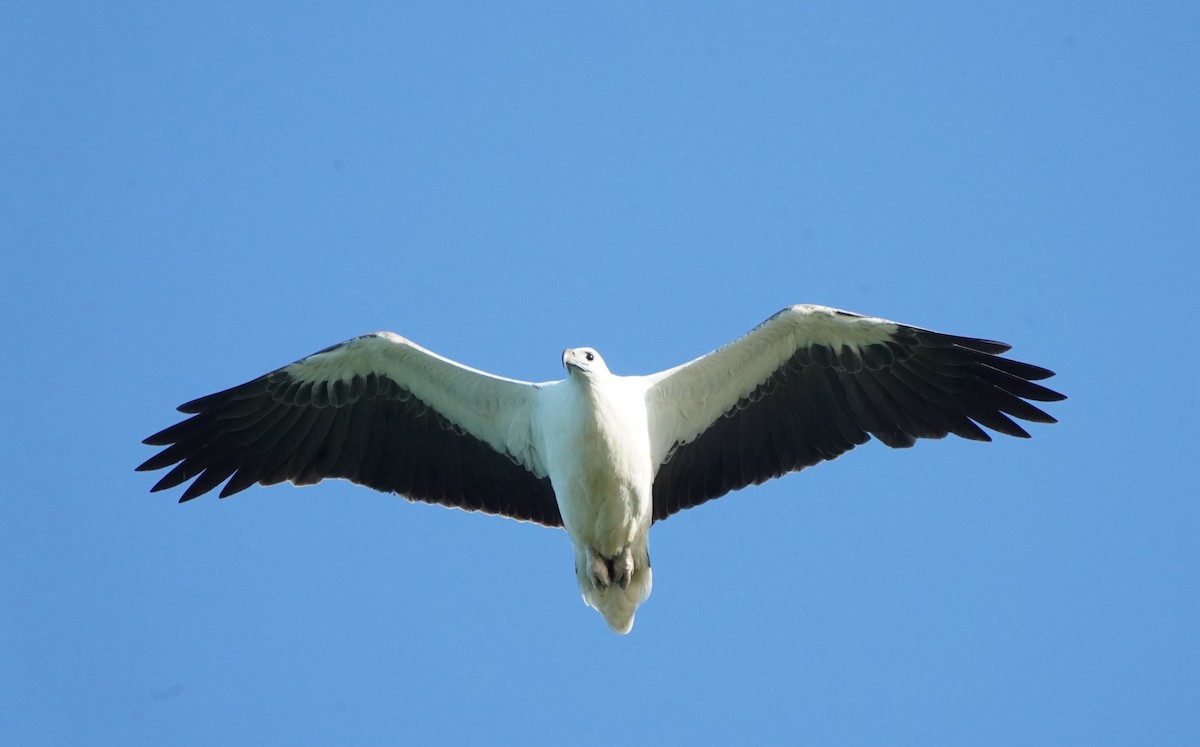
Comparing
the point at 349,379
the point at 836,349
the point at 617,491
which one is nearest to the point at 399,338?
the point at 349,379

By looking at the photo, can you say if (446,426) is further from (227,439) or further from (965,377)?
(965,377)

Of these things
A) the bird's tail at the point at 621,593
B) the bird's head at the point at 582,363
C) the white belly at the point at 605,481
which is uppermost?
the bird's head at the point at 582,363

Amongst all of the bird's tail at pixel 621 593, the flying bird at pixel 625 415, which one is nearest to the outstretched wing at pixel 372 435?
the flying bird at pixel 625 415

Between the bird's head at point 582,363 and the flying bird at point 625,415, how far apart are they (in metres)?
0.26

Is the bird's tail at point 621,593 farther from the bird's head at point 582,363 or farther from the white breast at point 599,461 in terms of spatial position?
the bird's head at point 582,363

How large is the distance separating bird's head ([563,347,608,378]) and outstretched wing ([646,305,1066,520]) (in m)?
0.79

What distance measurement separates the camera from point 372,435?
1108 cm

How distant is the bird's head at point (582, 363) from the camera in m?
9.76

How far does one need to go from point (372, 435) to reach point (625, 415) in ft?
7.57

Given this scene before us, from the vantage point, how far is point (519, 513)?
11023 mm

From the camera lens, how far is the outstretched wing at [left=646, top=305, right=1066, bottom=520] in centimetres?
1046

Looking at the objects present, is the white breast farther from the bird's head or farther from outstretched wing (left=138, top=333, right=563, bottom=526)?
outstretched wing (left=138, top=333, right=563, bottom=526)

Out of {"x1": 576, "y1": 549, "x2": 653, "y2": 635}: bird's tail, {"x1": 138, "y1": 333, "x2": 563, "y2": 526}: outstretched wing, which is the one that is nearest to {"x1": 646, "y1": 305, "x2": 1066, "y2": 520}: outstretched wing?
{"x1": 576, "y1": 549, "x2": 653, "y2": 635}: bird's tail

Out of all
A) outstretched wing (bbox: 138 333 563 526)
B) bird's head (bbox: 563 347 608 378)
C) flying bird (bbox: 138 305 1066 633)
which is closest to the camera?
bird's head (bbox: 563 347 608 378)
